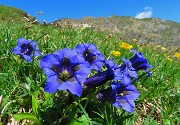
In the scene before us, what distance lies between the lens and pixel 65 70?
3.00m

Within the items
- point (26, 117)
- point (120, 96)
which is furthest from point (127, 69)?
point (26, 117)

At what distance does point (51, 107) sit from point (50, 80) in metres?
0.69

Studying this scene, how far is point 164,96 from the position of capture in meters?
4.65

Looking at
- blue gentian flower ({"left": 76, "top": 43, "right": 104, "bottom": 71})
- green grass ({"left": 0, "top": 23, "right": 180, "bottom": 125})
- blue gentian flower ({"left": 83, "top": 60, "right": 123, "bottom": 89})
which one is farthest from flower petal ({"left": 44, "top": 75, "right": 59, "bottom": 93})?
blue gentian flower ({"left": 76, "top": 43, "right": 104, "bottom": 71})

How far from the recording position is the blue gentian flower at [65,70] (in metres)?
2.79

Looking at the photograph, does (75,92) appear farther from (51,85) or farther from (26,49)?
(26,49)

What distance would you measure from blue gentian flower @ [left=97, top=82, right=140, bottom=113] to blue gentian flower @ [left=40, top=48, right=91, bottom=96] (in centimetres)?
39

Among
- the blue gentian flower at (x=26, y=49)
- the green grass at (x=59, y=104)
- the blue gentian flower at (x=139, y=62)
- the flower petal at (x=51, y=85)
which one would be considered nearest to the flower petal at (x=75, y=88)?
the flower petal at (x=51, y=85)

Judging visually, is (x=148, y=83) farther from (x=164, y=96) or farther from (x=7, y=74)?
(x=7, y=74)

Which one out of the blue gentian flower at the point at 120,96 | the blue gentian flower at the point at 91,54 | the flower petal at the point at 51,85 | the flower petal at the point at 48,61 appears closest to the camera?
the flower petal at the point at 51,85

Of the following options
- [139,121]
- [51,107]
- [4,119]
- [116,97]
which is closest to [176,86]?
[139,121]

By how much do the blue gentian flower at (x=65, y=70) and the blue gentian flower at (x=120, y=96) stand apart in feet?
1.27

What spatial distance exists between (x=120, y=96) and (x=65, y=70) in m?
0.69

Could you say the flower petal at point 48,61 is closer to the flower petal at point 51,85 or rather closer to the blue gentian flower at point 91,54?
the flower petal at point 51,85
